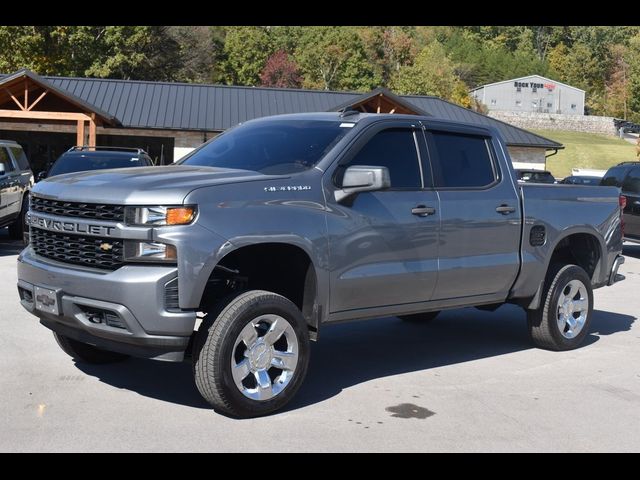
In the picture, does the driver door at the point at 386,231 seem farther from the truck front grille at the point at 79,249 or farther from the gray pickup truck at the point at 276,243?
the truck front grille at the point at 79,249

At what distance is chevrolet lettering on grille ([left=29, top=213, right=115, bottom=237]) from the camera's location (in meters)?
5.35

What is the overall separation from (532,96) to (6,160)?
110 meters

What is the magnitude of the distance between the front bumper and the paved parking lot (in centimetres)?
51

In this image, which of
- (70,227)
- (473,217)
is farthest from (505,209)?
(70,227)

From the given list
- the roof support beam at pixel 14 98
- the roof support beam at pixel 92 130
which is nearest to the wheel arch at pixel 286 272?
the roof support beam at pixel 92 130

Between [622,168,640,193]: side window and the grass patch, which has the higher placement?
[622,168,640,193]: side window

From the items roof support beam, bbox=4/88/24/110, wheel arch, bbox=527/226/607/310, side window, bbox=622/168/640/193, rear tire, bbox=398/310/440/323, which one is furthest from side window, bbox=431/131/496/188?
roof support beam, bbox=4/88/24/110

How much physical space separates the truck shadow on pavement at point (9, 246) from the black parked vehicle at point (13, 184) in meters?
0.32

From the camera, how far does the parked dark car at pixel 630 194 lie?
16.7 metres

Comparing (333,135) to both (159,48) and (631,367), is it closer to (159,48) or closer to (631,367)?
(631,367)

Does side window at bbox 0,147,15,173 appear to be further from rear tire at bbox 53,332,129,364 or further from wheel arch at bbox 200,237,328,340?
wheel arch at bbox 200,237,328,340

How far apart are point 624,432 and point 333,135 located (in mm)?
2935

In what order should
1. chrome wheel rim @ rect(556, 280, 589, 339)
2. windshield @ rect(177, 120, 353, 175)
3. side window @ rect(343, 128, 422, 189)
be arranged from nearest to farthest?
1. windshield @ rect(177, 120, 353, 175)
2. side window @ rect(343, 128, 422, 189)
3. chrome wheel rim @ rect(556, 280, 589, 339)

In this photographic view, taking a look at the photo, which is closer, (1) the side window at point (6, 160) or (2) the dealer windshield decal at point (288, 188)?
(2) the dealer windshield decal at point (288, 188)
